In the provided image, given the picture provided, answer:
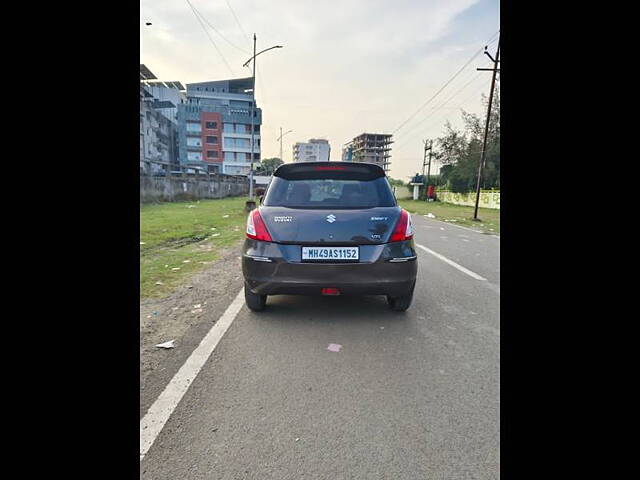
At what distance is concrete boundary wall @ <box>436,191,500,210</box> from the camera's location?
29314 mm

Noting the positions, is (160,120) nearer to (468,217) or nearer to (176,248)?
(468,217)

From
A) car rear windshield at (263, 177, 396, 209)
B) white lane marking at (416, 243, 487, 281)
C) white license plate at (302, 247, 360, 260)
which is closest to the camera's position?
white license plate at (302, 247, 360, 260)

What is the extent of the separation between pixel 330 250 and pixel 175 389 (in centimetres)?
172

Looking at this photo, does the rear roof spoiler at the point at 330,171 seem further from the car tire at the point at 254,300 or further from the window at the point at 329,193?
the car tire at the point at 254,300

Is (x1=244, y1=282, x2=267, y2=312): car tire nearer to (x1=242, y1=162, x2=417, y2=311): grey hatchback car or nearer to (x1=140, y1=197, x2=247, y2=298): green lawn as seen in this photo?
(x1=242, y1=162, x2=417, y2=311): grey hatchback car

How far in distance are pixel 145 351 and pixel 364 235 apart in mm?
2201

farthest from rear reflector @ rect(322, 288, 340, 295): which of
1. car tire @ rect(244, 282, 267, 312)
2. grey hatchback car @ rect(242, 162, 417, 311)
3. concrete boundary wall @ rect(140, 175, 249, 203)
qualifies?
concrete boundary wall @ rect(140, 175, 249, 203)

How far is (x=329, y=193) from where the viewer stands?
3.91 m

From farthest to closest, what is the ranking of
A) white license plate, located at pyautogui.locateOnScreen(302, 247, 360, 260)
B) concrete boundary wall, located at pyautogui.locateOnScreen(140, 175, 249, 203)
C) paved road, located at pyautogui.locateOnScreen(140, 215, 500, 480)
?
concrete boundary wall, located at pyautogui.locateOnScreen(140, 175, 249, 203), white license plate, located at pyautogui.locateOnScreen(302, 247, 360, 260), paved road, located at pyautogui.locateOnScreen(140, 215, 500, 480)

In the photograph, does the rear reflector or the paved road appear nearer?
the paved road

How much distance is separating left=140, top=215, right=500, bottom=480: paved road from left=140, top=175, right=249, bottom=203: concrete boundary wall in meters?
14.3

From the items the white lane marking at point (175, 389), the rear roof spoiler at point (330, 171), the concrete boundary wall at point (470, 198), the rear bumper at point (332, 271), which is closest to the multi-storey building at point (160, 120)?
the concrete boundary wall at point (470, 198)
